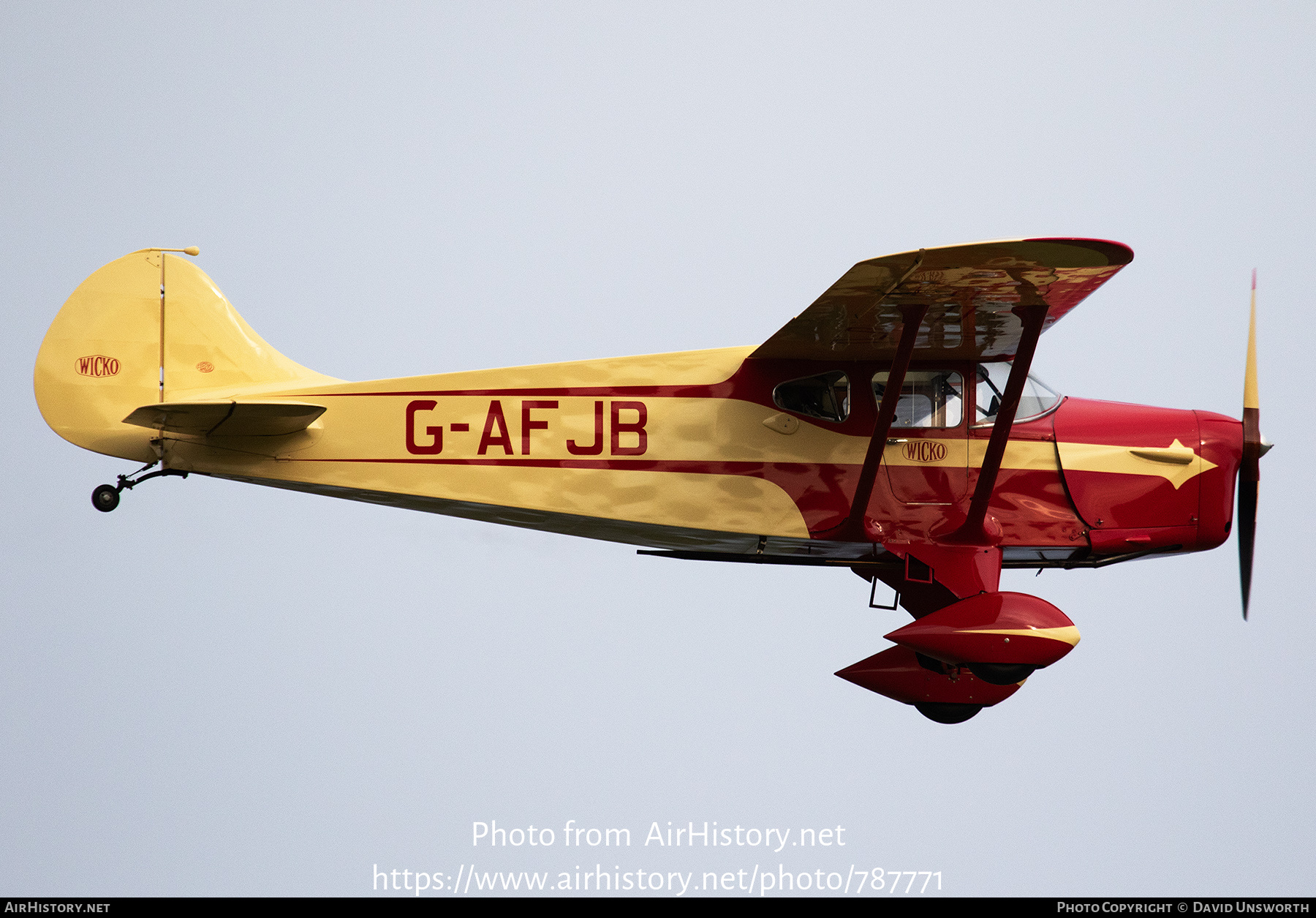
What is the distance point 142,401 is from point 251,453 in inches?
33.5

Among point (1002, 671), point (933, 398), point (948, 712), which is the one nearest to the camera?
point (1002, 671)

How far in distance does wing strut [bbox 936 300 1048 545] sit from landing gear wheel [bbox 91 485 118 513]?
533 centimetres

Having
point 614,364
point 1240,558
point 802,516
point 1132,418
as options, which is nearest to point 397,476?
point 614,364

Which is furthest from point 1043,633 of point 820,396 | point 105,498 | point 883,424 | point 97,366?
point 97,366

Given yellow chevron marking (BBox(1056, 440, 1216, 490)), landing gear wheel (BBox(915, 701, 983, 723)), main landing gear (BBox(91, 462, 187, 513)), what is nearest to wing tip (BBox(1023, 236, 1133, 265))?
yellow chevron marking (BBox(1056, 440, 1216, 490))

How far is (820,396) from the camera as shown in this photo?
8.62 metres

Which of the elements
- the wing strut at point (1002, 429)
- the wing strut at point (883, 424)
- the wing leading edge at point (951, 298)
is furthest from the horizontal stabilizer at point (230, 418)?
the wing strut at point (1002, 429)

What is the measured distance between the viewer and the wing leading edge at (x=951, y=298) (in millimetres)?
6984

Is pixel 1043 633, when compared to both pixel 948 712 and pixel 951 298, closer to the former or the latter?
pixel 948 712

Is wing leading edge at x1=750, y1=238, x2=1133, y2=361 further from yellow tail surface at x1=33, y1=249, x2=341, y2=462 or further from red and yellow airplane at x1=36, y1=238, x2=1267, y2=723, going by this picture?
yellow tail surface at x1=33, y1=249, x2=341, y2=462

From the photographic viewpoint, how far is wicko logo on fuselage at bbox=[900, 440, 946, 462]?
8594 millimetres

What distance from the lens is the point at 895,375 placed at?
800 centimetres

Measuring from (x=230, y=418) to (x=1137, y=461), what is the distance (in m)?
6.04

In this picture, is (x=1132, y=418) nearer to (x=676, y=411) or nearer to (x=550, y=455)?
(x=676, y=411)
